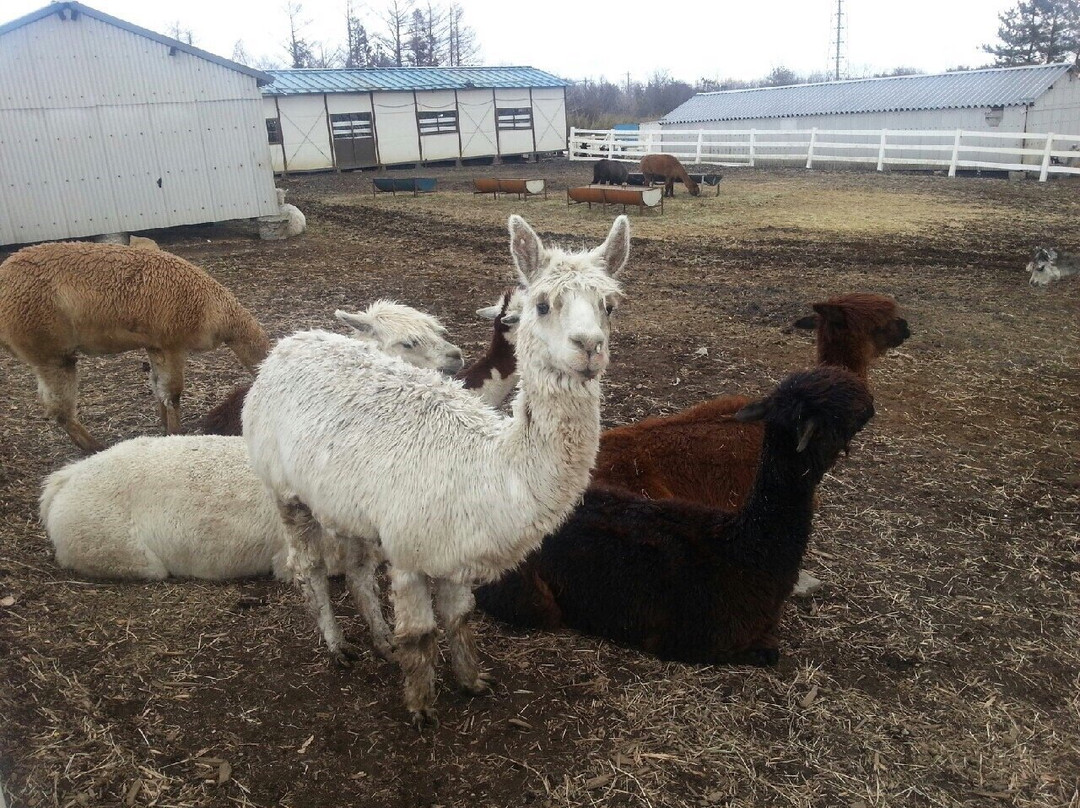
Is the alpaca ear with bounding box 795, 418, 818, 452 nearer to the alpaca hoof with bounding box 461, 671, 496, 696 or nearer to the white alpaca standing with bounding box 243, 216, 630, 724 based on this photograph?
the white alpaca standing with bounding box 243, 216, 630, 724

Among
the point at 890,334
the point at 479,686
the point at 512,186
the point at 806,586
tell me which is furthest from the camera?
the point at 512,186

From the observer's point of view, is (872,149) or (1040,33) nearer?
(872,149)

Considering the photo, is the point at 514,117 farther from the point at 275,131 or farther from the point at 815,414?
the point at 815,414

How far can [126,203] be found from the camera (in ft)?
52.4

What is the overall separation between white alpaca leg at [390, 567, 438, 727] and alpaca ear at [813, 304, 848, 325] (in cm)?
352

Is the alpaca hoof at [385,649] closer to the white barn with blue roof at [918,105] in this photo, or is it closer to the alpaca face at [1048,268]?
the alpaca face at [1048,268]

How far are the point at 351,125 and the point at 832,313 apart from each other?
33.3 meters

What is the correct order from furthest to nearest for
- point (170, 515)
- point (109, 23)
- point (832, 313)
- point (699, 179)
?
1. point (699, 179)
2. point (109, 23)
3. point (832, 313)
4. point (170, 515)

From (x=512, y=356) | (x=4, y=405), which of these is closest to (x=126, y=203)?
(x=4, y=405)

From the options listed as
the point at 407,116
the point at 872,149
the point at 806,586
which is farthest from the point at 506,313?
the point at 407,116

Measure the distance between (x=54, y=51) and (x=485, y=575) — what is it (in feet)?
54.2

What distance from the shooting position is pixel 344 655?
12.6ft

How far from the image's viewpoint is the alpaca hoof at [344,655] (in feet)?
12.6

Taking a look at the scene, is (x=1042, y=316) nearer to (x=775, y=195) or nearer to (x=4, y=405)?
(x=4, y=405)
